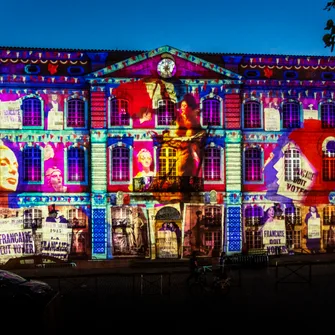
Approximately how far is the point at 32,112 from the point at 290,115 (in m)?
16.5

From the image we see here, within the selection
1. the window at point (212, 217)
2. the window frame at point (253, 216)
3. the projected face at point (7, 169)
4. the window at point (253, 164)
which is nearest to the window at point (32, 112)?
the projected face at point (7, 169)

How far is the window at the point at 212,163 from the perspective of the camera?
114ft

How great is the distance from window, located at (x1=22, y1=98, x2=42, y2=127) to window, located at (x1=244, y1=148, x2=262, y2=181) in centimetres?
1328

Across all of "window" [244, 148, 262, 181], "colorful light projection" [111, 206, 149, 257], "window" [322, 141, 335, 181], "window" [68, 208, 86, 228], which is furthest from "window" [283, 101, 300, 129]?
"window" [68, 208, 86, 228]

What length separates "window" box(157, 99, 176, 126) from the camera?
34.5 metres

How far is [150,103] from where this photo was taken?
34.5 m

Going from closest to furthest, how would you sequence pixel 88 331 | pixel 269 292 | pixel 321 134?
pixel 88 331 → pixel 269 292 → pixel 321 134

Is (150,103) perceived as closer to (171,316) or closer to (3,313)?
(171,316)

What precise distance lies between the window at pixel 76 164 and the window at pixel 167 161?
4.83m

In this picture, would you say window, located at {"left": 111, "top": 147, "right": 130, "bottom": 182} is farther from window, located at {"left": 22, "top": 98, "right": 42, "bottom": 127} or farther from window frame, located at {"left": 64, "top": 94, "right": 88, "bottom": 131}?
window, located at {"left": 22, "top": 98, "right": 42, "bottom": 127}

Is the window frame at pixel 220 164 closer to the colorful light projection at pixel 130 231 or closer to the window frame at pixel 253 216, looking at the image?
the window frame at pixel 253 216

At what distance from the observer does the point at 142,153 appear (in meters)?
34.4

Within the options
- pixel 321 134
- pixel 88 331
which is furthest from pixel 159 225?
pixel 88 331

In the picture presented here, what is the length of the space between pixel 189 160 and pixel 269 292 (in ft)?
43.4
